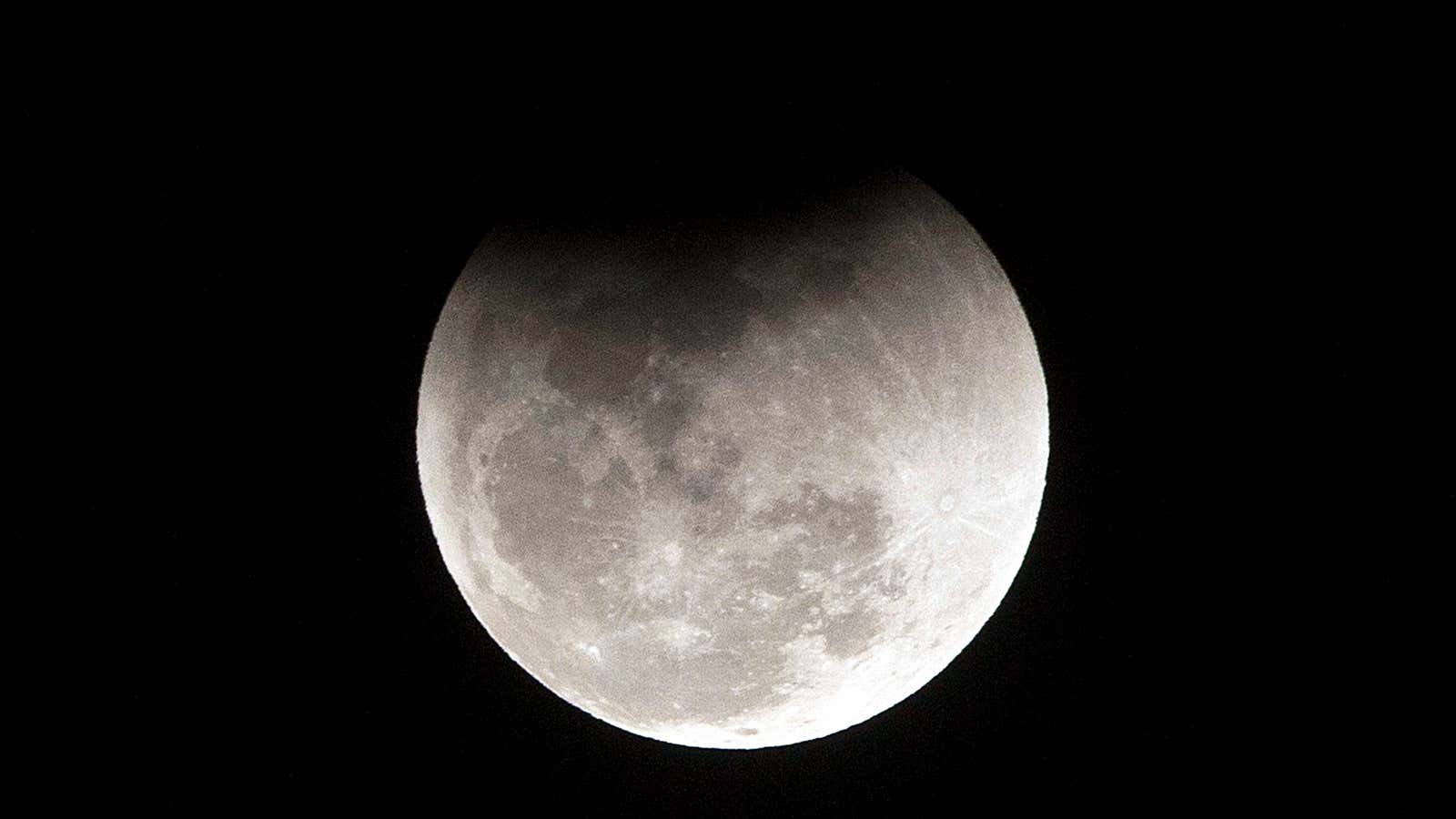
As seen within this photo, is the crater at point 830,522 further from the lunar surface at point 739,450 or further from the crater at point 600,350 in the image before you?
the crater at point 600,350

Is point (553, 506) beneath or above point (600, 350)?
beneath

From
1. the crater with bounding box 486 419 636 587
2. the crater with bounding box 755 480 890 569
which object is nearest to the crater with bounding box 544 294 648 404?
the crater with bounding box 486 419 636 587

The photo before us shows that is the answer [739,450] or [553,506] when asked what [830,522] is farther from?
[553,506]

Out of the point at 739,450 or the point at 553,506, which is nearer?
the point at 739,450

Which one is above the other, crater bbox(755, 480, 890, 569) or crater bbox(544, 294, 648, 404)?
crater bbox(544, 294, 648, 404)

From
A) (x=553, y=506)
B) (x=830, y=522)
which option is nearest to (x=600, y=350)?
(x=553, y=506)

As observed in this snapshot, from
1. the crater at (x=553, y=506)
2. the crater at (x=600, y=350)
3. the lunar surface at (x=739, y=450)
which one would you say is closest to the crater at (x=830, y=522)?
the lunar surface at (x=739, y=450)

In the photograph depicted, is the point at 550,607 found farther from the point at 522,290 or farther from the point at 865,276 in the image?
the point at 865,276

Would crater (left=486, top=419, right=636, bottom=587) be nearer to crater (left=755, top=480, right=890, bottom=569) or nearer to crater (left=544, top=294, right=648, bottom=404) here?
crater (left=544, top=294, right=648, bottom=404)

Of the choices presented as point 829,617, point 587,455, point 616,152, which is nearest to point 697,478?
point 587,455

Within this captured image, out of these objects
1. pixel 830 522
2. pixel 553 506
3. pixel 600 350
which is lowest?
pixel 830 522
